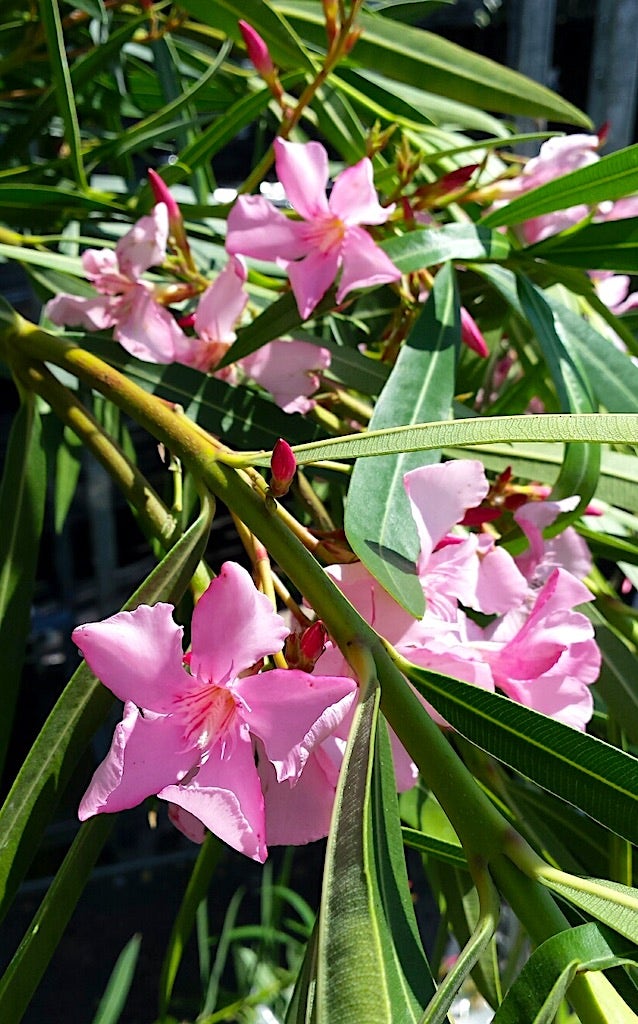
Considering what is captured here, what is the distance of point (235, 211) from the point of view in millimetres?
447

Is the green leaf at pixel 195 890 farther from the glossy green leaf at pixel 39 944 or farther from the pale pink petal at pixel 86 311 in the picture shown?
the pale pink petal at pixel 86 311

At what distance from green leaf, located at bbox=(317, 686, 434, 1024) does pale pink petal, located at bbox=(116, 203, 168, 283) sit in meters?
0.28

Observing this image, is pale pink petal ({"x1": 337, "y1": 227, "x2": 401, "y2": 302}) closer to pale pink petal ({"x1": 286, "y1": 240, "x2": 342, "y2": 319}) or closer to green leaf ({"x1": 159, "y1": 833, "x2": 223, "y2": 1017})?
pale pink petal ({"x1": 286, "y1": 240, "x2": 342, "y2": 319})

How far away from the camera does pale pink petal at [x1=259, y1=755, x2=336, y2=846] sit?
1.00 feet

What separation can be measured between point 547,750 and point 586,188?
0.93ft

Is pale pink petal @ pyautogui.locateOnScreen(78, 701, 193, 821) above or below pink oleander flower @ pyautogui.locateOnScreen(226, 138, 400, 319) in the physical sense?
below

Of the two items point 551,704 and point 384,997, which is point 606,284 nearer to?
point 551,704

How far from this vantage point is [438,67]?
0.63 m

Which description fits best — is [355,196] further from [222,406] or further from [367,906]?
[367,906]

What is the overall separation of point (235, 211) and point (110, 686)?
0.24 metres

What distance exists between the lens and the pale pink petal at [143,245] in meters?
0.47

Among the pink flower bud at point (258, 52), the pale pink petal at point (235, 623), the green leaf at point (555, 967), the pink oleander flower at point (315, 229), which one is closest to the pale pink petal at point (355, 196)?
the pink oleander flower at point (315, 229)

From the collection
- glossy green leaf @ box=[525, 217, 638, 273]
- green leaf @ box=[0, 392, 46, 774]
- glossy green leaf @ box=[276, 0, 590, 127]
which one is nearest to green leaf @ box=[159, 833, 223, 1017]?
green leaf @ box=[0, 392, 46, 774]

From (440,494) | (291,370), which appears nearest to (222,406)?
(291,370)
